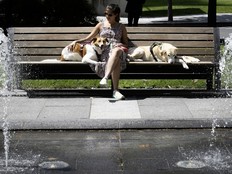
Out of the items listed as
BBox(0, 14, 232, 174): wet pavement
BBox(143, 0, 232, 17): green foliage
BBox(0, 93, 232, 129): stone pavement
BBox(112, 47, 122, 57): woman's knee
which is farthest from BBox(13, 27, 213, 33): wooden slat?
BBox(143, 0, 232, 17): green foliage

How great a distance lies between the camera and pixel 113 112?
8.22 metres

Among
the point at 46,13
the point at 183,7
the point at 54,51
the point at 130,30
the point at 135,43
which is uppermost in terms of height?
the point at 130,30

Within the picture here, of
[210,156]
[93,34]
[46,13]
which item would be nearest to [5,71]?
[93,34]

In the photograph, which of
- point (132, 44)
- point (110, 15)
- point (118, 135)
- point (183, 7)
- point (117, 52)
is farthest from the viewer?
point (183, 7)

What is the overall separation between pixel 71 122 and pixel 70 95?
5.92 feet

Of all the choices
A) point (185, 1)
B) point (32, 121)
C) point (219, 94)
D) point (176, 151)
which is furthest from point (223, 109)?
point (185, 1)

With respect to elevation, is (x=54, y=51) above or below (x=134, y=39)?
below

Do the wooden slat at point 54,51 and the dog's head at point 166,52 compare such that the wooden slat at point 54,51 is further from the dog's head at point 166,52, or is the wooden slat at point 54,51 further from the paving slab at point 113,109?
the paving slab at point 113,109

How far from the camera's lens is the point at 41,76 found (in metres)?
9.57

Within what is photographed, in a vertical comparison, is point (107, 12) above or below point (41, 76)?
above

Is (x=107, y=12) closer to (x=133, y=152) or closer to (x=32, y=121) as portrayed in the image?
(x=32, y=121)

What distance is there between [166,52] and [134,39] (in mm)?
826

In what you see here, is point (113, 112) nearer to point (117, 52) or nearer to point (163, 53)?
point (117, 52)

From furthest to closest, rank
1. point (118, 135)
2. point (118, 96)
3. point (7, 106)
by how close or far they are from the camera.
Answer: point (118, 96), point (7, 106), point (118, 135)
